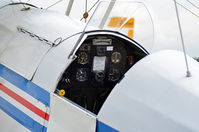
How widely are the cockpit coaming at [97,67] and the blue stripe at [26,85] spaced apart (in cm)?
44

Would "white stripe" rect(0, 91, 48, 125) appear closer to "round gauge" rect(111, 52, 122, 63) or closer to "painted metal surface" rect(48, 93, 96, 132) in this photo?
"painted metal surface" rect(48, 93, 96, 132)

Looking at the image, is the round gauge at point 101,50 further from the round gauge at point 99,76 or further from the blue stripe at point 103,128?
the blue stripe at point 103,128

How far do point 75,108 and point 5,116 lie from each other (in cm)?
157

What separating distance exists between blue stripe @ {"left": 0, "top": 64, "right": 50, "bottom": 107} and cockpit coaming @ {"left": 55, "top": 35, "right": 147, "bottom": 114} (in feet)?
1.44

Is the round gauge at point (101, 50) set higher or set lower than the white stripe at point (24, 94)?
higher

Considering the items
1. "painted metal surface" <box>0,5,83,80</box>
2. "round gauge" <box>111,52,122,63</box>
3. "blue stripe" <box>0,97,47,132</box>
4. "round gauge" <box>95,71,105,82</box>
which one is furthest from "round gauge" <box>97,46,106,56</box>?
"blue stripe" <box>0,97,47,132</box>

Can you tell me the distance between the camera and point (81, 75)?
404cm

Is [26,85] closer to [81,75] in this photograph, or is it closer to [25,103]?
[25,103]

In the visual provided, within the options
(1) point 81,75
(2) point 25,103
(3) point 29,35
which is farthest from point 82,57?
(2) point 25,103

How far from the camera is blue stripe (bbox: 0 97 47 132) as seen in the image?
356 cm

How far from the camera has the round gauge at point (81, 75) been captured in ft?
13.1

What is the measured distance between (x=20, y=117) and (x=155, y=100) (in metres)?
1.99

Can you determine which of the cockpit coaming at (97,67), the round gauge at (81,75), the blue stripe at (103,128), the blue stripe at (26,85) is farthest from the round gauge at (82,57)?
the blue stripe at (103,128)

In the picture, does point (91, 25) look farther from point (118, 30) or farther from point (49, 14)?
point (49, 14)
